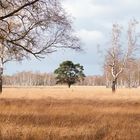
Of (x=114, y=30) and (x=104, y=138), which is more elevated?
(x=114, y=30)

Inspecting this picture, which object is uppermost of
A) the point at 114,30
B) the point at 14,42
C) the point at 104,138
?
the point at 114,30

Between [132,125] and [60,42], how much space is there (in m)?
8.90

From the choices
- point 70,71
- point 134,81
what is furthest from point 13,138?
point 134,81

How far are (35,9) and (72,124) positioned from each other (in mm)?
8105

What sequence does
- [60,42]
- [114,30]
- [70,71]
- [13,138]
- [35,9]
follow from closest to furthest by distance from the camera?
1. [13,138]
2. [35,9]
3. [60,42]
4. [114,30]
5. [70,71]

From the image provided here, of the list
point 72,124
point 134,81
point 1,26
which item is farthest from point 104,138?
point 134,81

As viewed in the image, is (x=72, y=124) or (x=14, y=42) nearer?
(x=72, y=124)

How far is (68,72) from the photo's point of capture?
102 metres

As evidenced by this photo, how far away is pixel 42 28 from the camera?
2283cm

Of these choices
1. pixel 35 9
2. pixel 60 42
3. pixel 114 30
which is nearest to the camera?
pixel 35 9

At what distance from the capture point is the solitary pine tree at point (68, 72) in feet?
334

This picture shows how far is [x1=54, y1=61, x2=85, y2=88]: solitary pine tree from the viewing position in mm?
101812

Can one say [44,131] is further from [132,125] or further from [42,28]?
[42,28]

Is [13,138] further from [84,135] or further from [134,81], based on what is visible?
[134,81]
